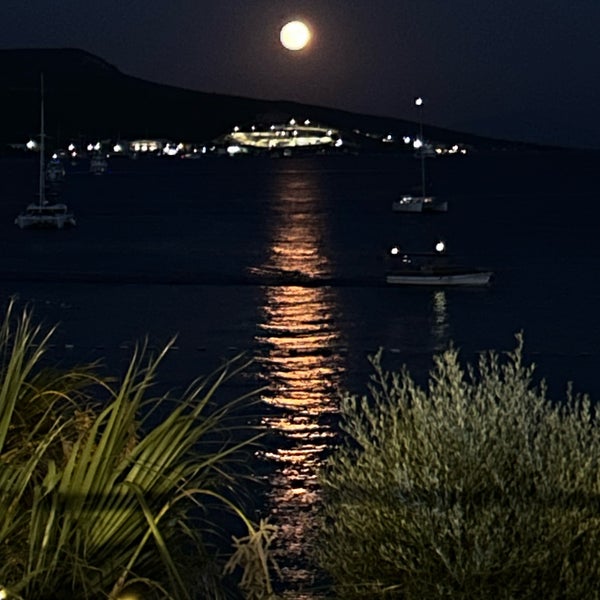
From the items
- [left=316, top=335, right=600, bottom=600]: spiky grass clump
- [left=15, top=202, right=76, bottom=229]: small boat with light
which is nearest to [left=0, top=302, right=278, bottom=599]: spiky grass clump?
[left=316, top=335, right=600, bottom=600]: spiky grass clump

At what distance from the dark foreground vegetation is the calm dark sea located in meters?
1.00

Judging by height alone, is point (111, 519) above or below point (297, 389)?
above

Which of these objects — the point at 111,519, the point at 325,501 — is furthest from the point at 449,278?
the point at 111,519

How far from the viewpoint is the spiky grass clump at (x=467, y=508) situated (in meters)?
5.42

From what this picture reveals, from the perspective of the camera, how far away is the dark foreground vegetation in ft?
13.7

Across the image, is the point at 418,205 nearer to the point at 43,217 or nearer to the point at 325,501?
the point at 43,217

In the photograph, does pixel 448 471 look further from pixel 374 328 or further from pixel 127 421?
pixel 374 328

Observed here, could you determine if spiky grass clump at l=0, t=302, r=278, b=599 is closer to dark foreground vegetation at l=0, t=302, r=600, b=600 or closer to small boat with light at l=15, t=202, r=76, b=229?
dark foreground vegetation at l=0, t=302, r=600, b=600

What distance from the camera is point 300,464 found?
26266 millimetres

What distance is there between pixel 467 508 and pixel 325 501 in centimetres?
106

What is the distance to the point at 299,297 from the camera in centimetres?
5966

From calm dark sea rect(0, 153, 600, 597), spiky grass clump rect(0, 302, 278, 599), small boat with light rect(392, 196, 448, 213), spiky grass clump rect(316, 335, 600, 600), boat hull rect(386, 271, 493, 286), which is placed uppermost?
spiky grass clump rect(0, 302, 278, 599)

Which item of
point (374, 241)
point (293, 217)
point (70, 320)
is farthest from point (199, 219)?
Answer: point (70, 320)

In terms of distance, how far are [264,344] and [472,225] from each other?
2473 inches
